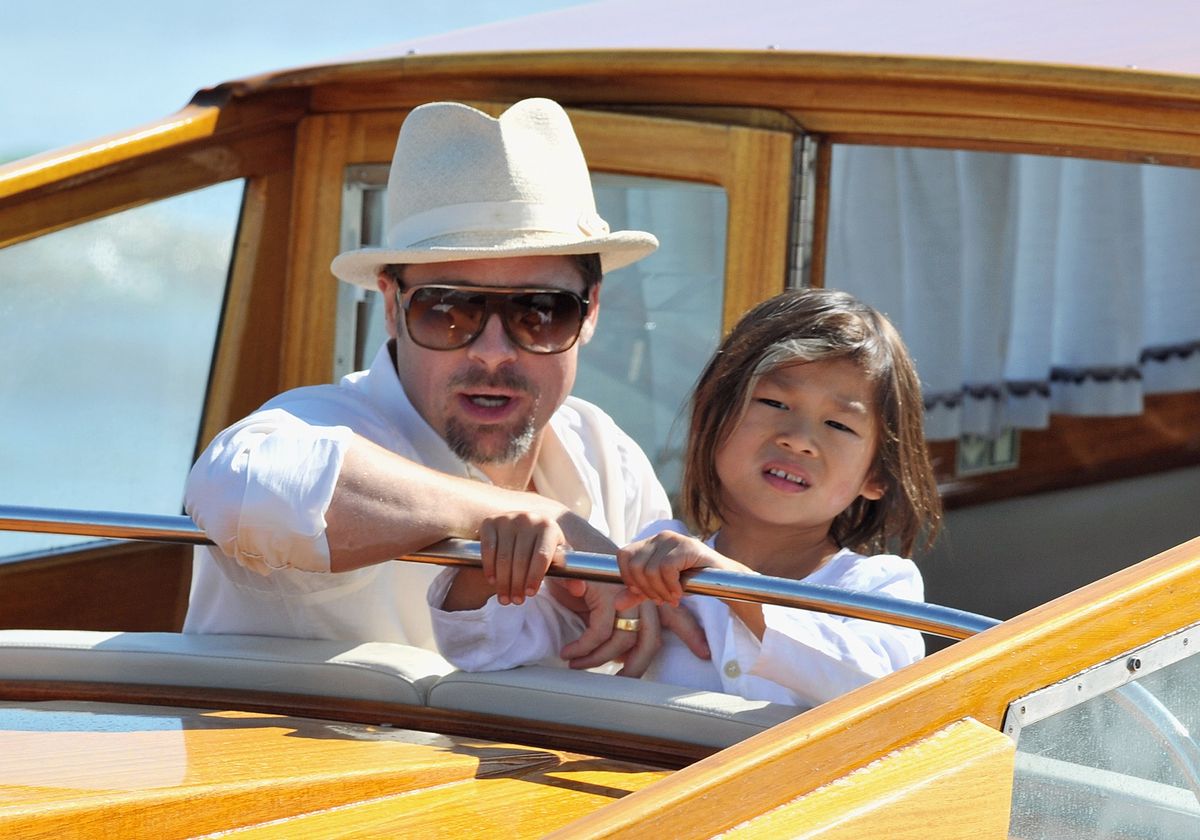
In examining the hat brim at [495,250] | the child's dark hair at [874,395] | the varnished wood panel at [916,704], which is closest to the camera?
the varnished wood panel at [916,704]

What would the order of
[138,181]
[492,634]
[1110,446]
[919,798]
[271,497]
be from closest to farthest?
[919,798]
[271,497]
[492,634]
[138,181]
[1110,446]

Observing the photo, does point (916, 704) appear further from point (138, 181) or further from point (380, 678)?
point (138, 181)

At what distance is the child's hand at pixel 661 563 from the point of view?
1545mm

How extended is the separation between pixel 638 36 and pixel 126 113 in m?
31.0

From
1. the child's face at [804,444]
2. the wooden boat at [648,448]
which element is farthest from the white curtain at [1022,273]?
Result: the child's face at [804,444]

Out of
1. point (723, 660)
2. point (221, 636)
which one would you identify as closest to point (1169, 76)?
point (723, 660)

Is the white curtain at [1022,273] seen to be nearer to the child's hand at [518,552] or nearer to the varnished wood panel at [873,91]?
the varnished wood panel at [873,91]

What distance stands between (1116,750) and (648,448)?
1892 mm

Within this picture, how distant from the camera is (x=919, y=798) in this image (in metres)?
1.15

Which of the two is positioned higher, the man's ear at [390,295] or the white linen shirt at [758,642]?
the man's ear at [390,295]

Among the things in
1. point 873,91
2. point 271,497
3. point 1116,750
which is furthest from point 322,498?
point 873,91

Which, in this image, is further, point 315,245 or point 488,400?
point 315,245

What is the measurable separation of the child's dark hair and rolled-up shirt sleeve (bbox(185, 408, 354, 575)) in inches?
20.0

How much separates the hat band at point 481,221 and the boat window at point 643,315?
67 cm
